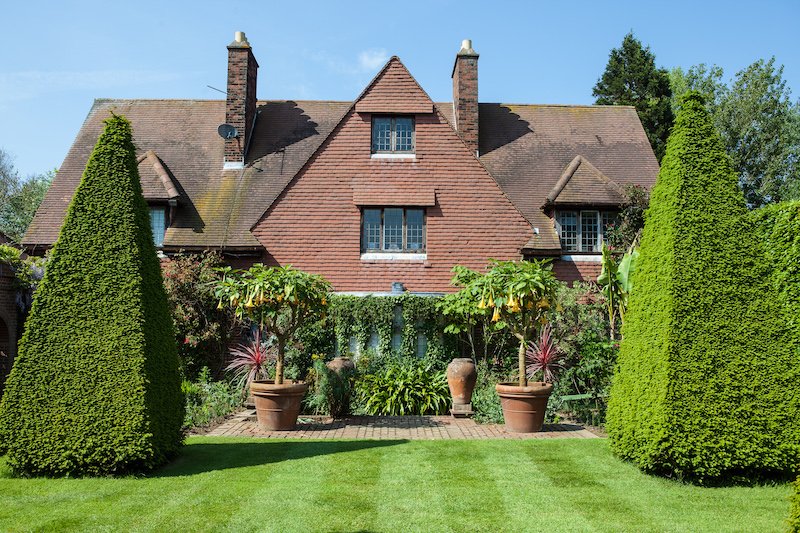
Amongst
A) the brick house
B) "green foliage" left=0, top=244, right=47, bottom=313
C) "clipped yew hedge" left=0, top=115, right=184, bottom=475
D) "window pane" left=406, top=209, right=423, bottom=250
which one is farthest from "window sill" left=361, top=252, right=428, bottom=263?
"clipped yew hedge" left=0, top=115, right=184, bottom=475

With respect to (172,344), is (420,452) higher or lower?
lower

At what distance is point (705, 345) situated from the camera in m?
6.78

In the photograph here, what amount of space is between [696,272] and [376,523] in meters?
4.95

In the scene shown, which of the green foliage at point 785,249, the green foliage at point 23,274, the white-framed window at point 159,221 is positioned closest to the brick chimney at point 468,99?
the white-framed window at point 159,221

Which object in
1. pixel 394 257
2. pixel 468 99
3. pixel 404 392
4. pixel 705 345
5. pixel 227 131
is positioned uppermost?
pixel 468 99

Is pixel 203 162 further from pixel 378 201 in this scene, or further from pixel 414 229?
pixel 414 229

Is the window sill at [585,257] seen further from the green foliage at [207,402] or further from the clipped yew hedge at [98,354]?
the clipped yew hedge at [98,354]

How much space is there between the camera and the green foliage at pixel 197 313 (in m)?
14.1

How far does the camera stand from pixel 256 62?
19.3m

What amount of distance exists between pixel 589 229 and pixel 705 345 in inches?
390

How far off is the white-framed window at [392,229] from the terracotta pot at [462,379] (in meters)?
4.85

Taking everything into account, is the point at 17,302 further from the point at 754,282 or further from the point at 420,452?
the point at 754,282

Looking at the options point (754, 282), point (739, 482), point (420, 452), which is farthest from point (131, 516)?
point (754, 282)

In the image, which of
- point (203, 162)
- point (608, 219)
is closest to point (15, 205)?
point (203, 162)
